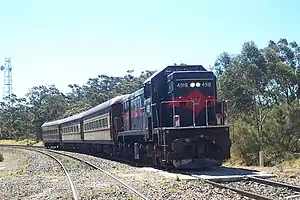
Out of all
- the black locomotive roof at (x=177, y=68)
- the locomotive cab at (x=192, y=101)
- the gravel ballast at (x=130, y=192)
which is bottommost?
the gravel ballast at (x=130, y=192)

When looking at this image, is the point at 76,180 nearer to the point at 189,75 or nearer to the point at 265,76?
the point at 189,75

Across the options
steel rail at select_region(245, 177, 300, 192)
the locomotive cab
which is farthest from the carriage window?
steel rail at select_region(245, 177, 300, 192)

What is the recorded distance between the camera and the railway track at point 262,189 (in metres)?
9.79

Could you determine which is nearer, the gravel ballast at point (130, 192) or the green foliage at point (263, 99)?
the gravel ballast at point (130, 192)

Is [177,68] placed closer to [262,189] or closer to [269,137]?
[262,189]

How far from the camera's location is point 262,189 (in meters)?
11.0

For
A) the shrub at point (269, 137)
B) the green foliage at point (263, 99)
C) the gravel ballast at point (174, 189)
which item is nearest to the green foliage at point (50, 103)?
the green foliage at point (263, 99)

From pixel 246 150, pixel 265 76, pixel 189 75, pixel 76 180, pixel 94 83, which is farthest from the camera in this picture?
pixel 94 83

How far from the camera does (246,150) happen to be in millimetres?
23203

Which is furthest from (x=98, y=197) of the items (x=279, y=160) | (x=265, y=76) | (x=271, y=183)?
(x=265, y=76)

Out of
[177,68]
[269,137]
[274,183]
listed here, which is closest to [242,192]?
[274,183]

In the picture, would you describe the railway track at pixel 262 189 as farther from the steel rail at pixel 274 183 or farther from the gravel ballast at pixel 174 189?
the gravel ballast at pixel 174 189

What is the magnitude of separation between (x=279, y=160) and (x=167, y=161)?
769 cm

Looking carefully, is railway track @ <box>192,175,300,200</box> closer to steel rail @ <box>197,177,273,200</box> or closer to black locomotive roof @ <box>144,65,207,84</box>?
steel rail @ <box>197,177,273,200</box>
